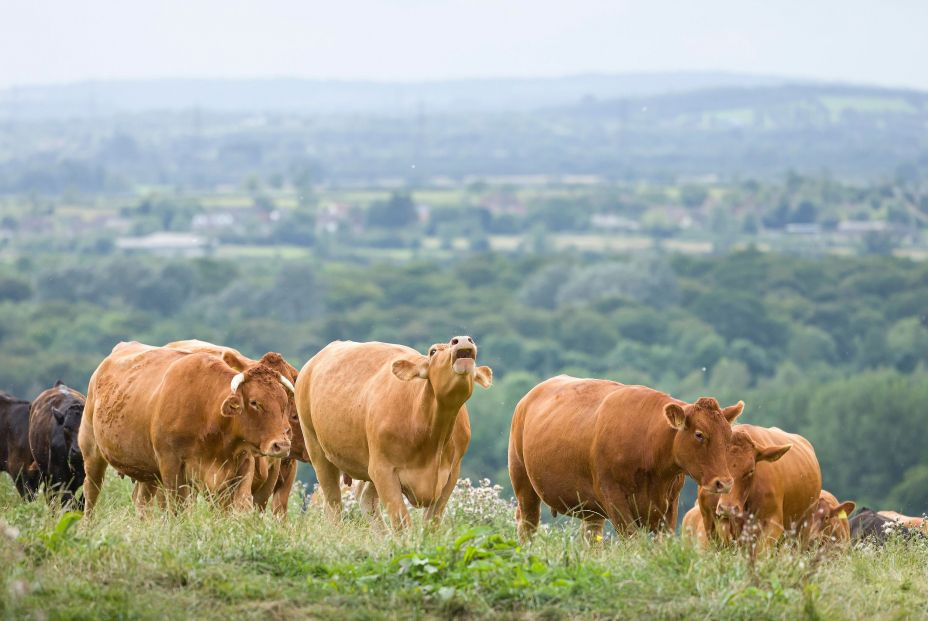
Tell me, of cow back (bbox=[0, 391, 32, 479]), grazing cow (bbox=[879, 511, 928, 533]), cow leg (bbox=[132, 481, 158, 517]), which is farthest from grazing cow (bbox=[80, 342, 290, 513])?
grazing cow (bbox=[879, 511, 928, 533])

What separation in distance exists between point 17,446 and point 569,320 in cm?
13552

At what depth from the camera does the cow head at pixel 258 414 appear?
1245 centimetres

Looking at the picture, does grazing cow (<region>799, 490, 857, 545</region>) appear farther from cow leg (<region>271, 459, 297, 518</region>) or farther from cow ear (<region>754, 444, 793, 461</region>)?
cow leg (<region>271, 459, 297, 518</region>)

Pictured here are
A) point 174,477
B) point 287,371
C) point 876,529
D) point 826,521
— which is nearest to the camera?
point 174,477

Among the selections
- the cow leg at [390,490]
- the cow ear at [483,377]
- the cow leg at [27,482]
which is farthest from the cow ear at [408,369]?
the cow leg at [27,482]

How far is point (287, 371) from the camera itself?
14742 mm

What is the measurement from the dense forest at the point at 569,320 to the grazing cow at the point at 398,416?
73.4 meters

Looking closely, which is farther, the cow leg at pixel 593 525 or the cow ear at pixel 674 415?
the cow leg at pixel 593 525

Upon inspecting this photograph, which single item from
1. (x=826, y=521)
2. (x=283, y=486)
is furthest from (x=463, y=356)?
(x=826, y=521)

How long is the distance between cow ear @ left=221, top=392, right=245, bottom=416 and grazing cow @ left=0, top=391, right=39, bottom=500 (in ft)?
10.8

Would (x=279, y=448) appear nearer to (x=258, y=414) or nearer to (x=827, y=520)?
(x=258, y=414)

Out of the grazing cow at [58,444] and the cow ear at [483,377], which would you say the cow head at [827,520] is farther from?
the grazing cow at [58,444]

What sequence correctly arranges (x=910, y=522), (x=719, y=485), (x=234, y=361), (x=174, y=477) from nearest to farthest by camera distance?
(x=719, y=485), (x=174, y=477), (x=234, y=361), (x=910, y=522)

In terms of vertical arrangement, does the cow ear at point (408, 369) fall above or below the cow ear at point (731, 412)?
above
